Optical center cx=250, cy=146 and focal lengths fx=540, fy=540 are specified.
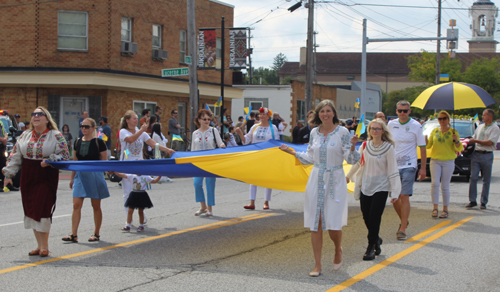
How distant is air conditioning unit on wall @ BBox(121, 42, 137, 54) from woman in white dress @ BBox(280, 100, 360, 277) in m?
19.8

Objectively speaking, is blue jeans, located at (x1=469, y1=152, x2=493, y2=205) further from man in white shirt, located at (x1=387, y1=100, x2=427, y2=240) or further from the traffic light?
the traffic light

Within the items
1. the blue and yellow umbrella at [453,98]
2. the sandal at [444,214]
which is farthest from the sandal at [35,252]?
the sandal at [444,214]

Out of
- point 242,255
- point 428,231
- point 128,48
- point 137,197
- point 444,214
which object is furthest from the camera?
point 128,48

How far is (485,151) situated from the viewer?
11.2 meters

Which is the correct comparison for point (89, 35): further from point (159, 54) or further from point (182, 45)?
point (182, 45)

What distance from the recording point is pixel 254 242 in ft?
25.5

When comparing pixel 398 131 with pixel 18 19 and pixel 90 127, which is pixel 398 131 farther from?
pixel 18 19

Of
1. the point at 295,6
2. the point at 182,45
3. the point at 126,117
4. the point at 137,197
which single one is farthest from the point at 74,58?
the point at 137,197

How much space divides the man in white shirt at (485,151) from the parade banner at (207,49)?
47.8 feet

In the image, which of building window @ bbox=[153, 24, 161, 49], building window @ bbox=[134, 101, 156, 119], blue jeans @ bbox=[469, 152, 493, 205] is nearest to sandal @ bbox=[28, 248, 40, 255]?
blue jeans @ bbox=[469, 152, 493, 205]

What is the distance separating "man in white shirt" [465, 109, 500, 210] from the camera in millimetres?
11078

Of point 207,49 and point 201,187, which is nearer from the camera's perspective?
point 201,187

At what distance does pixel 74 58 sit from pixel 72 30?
1235 millimetres

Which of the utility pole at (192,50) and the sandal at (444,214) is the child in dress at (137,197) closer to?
the sandal at (444,214)
